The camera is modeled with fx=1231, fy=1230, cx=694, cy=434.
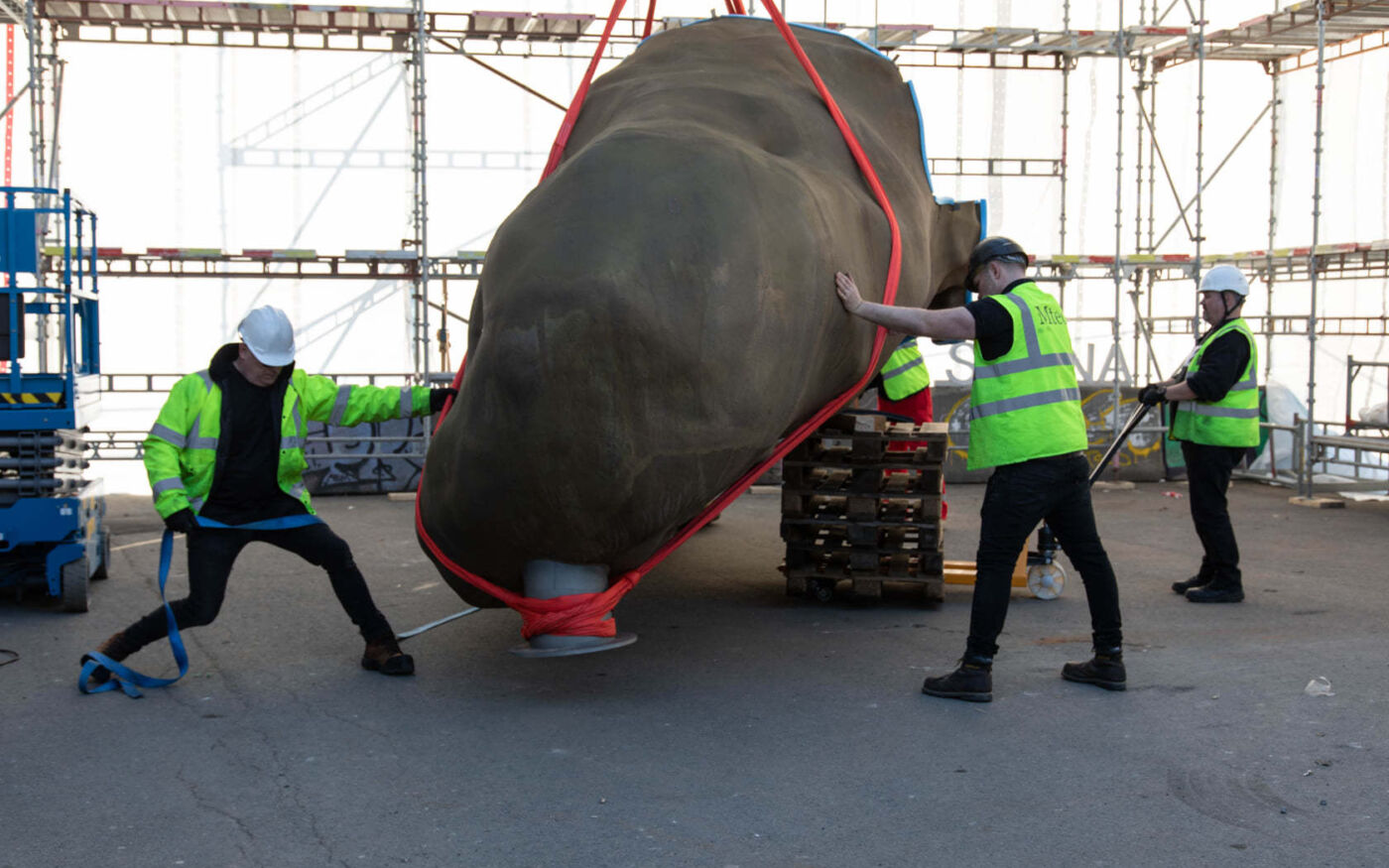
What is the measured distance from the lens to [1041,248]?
14.0 meters

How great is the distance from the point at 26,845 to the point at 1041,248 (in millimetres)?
12376

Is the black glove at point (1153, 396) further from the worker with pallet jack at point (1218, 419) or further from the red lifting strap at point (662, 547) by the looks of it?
the red lifting strap at point (662, 547)

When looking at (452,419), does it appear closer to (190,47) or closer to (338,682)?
(338,682)

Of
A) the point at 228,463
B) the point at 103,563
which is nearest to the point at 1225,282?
the point at 228,463

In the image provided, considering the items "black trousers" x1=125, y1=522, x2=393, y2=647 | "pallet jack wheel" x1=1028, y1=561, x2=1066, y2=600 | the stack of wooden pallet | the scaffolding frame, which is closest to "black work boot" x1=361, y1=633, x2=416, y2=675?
"black trousers" x1=125, y1=522, x2=393, y2=647

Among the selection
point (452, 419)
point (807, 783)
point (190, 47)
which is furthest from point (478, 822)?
point (190, 47)

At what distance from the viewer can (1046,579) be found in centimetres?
722

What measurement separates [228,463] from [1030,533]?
11.4ft

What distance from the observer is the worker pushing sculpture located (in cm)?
434

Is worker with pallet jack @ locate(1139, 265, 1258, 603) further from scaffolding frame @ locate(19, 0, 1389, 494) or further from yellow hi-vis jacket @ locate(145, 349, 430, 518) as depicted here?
scaffolding frame @ locate(19, 0, 1389, 494)

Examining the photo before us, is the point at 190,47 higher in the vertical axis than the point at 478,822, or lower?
higher

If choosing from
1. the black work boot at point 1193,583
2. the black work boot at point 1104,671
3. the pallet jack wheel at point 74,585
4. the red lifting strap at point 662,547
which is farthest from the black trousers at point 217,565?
the black work boot at point 1193,583

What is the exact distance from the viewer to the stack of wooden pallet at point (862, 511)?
6852 millimetres

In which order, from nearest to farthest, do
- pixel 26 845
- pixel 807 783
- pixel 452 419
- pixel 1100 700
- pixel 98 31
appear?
pixel 26 845, pixel 807 783, pixel 452 419, pixel 1100 700, pixel 98 31
